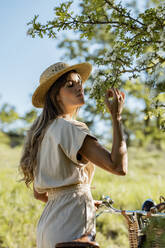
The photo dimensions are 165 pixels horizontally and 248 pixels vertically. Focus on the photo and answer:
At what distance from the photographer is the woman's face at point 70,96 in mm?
2012

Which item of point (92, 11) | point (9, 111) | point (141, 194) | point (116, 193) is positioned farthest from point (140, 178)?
point (92, 11)

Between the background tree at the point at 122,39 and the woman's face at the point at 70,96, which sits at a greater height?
the background tree at the point at 122,39

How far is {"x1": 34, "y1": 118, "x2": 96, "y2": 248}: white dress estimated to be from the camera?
169 cm

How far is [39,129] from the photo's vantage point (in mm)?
1991

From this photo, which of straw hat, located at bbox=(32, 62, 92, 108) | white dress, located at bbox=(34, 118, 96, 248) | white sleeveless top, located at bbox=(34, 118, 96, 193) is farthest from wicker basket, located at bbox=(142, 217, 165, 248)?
straw hat, located at bbox=(32, 62, 92, 108)

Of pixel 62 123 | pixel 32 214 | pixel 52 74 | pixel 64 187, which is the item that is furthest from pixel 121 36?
pixel 32 214

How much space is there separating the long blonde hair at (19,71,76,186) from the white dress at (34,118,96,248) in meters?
0.16

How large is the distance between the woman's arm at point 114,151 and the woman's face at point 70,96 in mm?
323

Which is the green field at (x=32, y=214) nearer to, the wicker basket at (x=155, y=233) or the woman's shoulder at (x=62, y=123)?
the wicker basket at (x=155, y=233)

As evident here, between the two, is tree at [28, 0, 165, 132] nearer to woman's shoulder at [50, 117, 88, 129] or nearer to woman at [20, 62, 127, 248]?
woman at [20, 62, 127, 248]

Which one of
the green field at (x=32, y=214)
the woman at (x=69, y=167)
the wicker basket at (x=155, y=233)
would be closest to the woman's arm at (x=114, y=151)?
the woman at (x=69, y=167)

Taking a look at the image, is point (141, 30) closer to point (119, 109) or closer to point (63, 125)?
point (119, 109)

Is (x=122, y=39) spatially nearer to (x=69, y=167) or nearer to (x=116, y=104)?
(x=116, y=104)

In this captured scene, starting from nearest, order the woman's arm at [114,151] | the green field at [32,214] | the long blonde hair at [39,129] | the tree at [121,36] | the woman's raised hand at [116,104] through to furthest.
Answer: the woman's arm at [114,151]
the woman's raised hand at [116,104]
the tree at [121,36]
the long blonde hair at [39,129]
the green field at [32,214]
